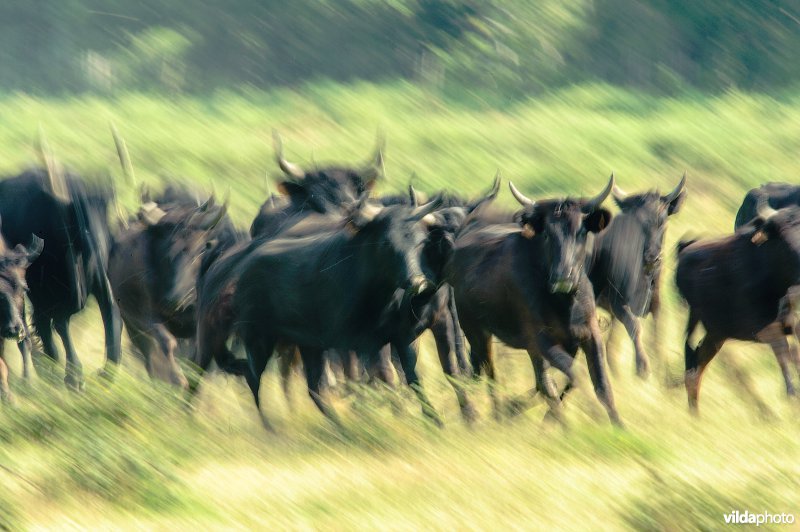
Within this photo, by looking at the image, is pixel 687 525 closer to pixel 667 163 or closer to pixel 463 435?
pixel 463 435

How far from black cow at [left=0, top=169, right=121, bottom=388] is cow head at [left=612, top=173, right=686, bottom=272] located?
460 cm

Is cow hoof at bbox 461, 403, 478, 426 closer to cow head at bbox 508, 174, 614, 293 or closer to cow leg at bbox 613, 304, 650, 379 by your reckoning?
cow head at bbox 508, 174, 614, 293

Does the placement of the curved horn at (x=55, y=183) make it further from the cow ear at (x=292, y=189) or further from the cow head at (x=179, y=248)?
the cow ear at (x=292, y=189)

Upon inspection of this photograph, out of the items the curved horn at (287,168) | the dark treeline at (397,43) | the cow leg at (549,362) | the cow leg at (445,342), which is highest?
the cow leg at (549,362)

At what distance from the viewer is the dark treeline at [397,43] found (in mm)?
32125

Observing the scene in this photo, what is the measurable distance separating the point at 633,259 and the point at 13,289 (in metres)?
5.07

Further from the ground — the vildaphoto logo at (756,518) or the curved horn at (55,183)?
the vildaphoto logo at (756,518)

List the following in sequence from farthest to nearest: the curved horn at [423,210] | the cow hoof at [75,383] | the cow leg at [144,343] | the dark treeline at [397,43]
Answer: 1. the dark treeline at [397,43]
2. the cow leg at [144,343]
3. the curved horn at [423,210]
4. the cow hoof at [75,383]

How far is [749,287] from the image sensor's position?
12.3 m

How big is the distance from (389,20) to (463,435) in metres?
24.1

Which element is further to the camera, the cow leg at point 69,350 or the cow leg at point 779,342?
the cow leg at point 779,342

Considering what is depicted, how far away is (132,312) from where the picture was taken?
546 inches

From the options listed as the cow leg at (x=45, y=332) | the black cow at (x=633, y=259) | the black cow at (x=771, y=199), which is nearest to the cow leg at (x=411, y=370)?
the black cow at (x=633, y=259)

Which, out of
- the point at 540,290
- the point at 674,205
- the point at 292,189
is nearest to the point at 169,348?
the point at 292,189
